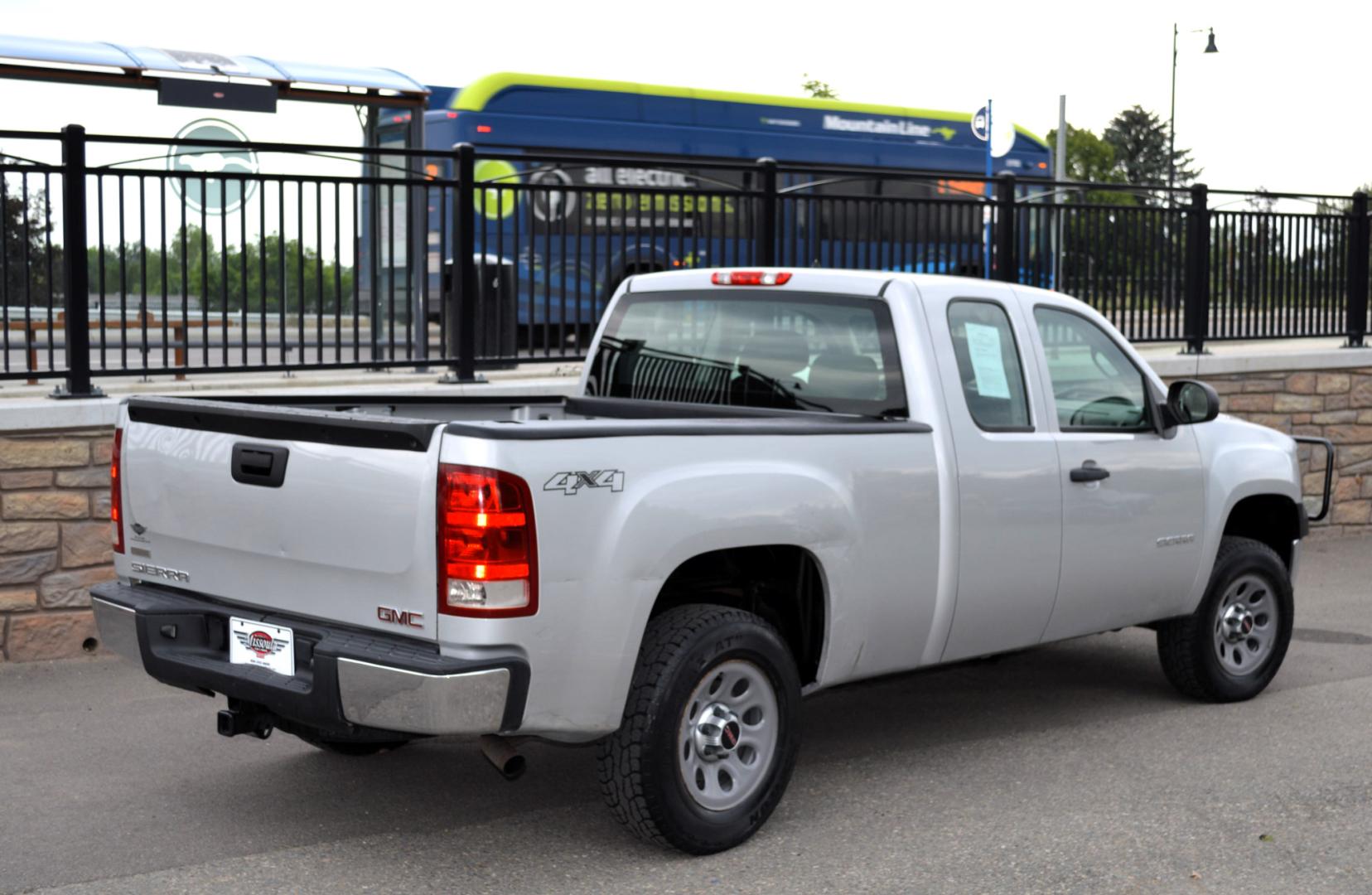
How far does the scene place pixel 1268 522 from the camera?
752cm

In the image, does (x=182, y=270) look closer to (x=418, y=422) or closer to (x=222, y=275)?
(x=222, y=275)

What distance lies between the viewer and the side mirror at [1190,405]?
6.60 metres

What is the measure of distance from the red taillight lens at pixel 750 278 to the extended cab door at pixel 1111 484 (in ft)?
3.22

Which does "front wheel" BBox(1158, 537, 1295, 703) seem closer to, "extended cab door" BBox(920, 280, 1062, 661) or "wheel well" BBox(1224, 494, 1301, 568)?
"wheel well" BBox(1224, 494, 1301, 568)

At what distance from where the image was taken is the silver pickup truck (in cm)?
441

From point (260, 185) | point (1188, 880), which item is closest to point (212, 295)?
point (260, 185)

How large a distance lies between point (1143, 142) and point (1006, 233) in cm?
12140

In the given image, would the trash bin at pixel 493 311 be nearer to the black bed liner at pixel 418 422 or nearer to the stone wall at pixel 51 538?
the stone wall at pixel 51 538

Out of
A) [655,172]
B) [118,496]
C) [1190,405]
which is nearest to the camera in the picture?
[118,496]

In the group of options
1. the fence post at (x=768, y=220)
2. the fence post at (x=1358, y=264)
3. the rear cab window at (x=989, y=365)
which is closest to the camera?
the rear cab window at (x=989, y=365)

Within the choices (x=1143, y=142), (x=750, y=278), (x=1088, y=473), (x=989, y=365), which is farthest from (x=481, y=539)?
(x=1143, y=142)

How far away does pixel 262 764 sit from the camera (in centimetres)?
604

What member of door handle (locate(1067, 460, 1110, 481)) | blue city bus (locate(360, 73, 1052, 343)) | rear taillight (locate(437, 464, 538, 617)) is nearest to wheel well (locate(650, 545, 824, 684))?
rear taillight (locate(437, 464, 538, 617))

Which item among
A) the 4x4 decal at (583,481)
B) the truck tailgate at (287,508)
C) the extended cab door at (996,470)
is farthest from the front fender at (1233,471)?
the truck tailgate at (287,508)
